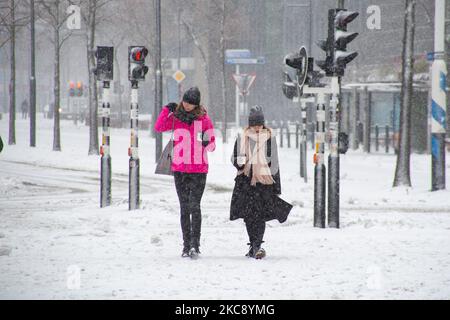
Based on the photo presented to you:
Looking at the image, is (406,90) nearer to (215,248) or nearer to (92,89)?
(215,248)

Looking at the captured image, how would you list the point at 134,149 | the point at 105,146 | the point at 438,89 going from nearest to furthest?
the point at 134,149
the point at 105,146
the point at 438,89

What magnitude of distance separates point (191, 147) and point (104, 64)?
554 centimetres

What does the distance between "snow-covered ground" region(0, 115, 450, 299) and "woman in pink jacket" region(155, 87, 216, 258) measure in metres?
0.45

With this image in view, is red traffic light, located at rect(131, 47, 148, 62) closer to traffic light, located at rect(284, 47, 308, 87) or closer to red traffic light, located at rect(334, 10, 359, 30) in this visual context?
traffic light, located at rect(284, 47, 308, 87)

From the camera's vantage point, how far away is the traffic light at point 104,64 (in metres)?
14.8

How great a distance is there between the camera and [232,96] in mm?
62594

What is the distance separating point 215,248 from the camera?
10.9 meters

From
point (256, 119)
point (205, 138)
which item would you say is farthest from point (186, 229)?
point (256, 119)

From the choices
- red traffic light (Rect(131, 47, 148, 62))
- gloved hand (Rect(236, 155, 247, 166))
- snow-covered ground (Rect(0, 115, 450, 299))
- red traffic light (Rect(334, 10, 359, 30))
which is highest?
red traffic light (Rect(334, 10, 359, 30))

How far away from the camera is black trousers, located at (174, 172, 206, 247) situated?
9.77 meters

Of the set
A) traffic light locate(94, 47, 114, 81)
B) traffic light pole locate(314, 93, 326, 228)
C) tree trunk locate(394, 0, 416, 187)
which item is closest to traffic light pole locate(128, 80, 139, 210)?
traffic light locate(94, 47, 114, 81)

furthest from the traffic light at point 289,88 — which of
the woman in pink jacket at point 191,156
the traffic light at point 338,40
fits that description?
the woman in pink jacket at point 191,156
